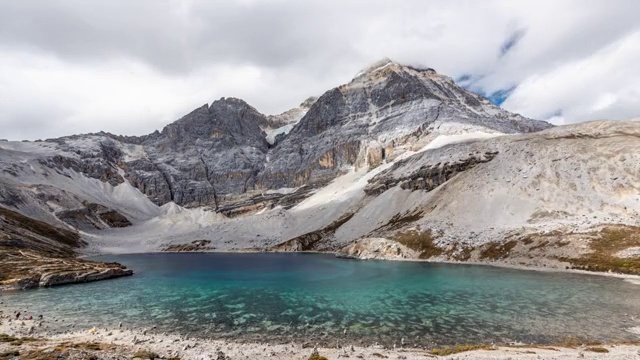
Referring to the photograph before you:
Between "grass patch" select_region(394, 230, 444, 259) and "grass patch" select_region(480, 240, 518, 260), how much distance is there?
38.8 feet

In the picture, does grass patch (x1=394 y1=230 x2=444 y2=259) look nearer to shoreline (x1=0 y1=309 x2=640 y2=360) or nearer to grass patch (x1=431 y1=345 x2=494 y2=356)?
shoreline (x1=0 y1=309 x2=640 y2=360)

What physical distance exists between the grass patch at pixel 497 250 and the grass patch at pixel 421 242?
1182 centimetres

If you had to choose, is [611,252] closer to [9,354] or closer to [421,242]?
[421,242]

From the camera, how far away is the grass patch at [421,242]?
4096 inches

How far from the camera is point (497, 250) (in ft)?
306

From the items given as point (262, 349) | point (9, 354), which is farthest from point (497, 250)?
point (9, 354)

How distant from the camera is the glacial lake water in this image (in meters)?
33.8

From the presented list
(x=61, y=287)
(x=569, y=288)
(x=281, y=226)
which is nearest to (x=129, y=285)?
(x=61, y=287)

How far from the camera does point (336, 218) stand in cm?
17512

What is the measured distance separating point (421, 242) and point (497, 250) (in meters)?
22.6

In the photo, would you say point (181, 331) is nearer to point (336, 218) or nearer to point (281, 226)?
point (336, 218)

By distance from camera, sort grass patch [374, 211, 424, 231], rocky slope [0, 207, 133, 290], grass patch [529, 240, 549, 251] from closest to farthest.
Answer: rocky slope [0, 207, 133, 290]
grass patch [529, 240, 549, 251]
grass patch [374, 211, 424, 231]

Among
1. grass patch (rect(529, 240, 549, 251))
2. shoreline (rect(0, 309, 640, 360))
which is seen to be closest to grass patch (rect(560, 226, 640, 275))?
grass patch (rect(529, 240, 549, 251))

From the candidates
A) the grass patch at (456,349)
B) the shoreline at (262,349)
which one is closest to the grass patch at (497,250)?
the shoreline at (262,349)
